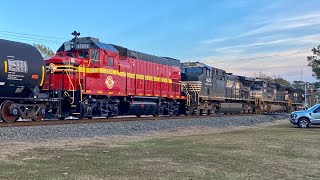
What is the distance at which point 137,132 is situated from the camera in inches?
624

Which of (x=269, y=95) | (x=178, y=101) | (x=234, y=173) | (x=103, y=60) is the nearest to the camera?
(x=234, y=173)

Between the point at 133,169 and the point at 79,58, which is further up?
the point at 79,58

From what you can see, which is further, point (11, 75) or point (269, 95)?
point (269, 95)

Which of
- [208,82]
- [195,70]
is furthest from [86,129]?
[208,82]

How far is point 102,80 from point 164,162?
1201cm

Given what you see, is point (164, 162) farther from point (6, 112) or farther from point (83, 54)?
point (83, 54)

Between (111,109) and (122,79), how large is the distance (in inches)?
75.9

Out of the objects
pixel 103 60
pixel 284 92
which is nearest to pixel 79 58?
pixel 103 60

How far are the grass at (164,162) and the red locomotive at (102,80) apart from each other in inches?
303

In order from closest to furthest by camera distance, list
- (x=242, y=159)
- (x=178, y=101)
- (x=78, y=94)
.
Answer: (x=242, y=159) < (x=78, y=94) < (x=178, y=101)

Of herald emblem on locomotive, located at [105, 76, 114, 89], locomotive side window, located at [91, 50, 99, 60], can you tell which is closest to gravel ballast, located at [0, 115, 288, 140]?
herald emblem on locomotive, located at [105, 76, 114, 89]

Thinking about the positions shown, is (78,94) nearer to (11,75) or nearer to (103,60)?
(103,60)

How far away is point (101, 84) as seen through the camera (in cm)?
1980

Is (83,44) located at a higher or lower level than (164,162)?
higher
